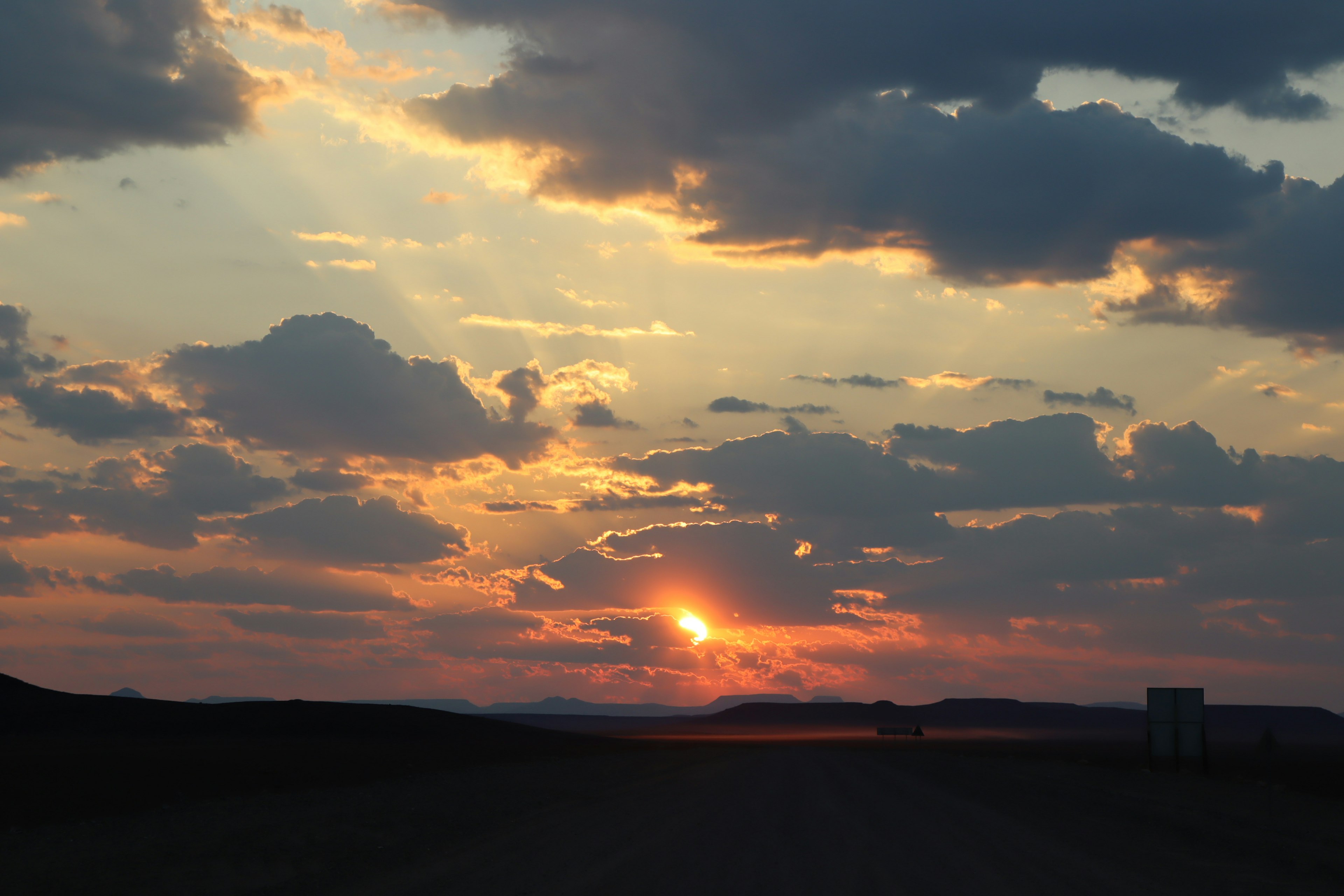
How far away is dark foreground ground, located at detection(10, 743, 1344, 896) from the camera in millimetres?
19031

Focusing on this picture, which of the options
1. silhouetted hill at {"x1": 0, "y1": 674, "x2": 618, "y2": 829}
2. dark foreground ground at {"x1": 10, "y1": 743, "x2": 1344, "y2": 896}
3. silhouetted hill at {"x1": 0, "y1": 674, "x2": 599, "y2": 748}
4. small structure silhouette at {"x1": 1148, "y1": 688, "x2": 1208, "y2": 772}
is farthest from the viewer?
silhouetted hill at {"x1": 0, "y1": 674, "x2": 599, "y2": 748}

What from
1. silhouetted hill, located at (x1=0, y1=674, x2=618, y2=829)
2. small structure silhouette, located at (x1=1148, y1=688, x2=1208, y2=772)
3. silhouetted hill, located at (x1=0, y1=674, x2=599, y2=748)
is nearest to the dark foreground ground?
silhouetted hill, located at (x1=0, y1=674, x2=618, y2=829)

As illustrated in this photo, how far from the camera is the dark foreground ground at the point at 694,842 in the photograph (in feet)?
62.4

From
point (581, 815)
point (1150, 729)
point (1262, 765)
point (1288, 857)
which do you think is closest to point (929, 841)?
point (1288, 857)

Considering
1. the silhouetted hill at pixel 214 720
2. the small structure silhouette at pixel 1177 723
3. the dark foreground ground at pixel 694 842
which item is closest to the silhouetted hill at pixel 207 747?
the silhouetted hill at pixel 214 720

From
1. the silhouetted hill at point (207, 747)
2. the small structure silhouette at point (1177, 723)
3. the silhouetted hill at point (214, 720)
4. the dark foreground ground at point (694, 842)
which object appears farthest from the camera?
the silhouetted hill at point (214, 720)

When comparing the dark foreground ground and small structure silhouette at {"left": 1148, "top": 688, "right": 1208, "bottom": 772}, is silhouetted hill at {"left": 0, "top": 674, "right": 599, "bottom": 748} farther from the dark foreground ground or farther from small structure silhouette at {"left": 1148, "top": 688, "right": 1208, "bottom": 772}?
the dark foreground ground

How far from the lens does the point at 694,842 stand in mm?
24078

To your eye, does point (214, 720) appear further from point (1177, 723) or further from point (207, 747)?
point (1177, 723)

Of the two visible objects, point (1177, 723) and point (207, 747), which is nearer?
point (1177, 723)

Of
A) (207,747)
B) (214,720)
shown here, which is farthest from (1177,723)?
(214,720)

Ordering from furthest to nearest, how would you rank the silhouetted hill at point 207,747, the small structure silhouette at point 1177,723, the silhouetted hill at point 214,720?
the silhouetted hill at point 214,720, the small structure silhouette at point 1177,723, the silhouetted hill at point 207,747

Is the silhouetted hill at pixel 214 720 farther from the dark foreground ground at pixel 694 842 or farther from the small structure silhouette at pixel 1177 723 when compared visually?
the dark foreground ground at pixel 694 842

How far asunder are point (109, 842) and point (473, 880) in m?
10.1
